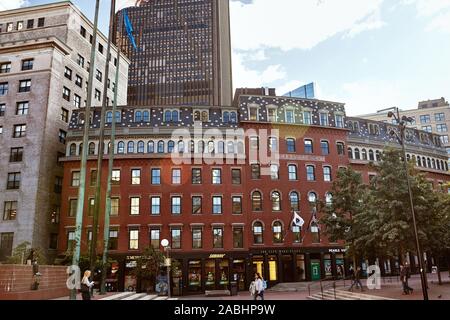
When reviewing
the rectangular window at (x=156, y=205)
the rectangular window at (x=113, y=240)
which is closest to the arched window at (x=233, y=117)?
the rectangular window at (x=156, y=205)

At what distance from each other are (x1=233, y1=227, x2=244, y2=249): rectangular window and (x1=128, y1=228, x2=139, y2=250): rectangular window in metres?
10.1

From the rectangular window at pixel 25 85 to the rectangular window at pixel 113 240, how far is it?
748 inches

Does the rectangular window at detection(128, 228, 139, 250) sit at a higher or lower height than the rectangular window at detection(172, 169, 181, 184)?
lower

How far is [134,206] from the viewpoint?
41188mm

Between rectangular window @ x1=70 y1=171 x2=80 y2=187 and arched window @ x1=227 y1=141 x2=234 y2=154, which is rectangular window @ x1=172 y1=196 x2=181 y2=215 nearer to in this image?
arched window @ x1=227 y1=141 x2=234 y2=154

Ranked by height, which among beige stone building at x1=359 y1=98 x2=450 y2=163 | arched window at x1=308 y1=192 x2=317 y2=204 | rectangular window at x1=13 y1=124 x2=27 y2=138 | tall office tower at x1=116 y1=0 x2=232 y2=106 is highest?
tall office tower at x1=116 y1=0 x2=232 y2=106

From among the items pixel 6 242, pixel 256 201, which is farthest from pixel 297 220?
pixel 6 242

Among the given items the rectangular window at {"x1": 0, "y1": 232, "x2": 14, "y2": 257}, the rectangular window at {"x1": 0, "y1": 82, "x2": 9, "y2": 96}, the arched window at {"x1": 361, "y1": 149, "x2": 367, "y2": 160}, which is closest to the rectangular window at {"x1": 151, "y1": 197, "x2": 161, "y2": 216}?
the rectangular window at {"x1": 0, "y1": 232, "x2": 14, "y2": 257}

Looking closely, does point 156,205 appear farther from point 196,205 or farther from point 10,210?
point 10,210

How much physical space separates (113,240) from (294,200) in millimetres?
19885

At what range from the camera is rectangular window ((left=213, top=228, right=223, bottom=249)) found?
1604 inches

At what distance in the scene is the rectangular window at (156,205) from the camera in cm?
4109

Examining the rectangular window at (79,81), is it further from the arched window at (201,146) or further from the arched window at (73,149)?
the arched window at (201,146)

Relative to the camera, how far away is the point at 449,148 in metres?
84.7
